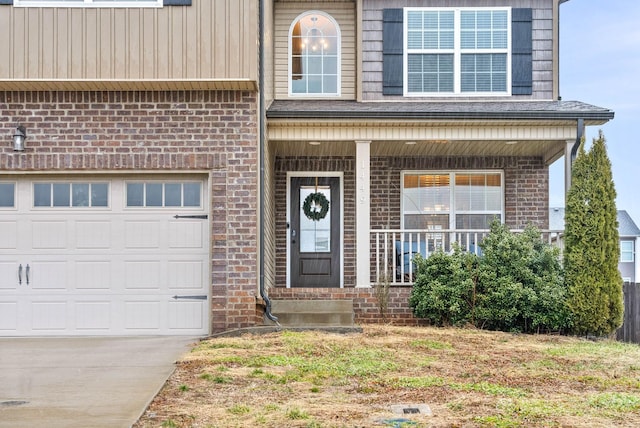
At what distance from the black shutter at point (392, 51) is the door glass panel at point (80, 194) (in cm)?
555

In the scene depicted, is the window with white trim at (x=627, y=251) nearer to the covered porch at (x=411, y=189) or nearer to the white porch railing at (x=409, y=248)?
the white porch railing at (x=409, y=248)

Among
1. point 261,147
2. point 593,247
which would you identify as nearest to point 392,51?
point 261,147

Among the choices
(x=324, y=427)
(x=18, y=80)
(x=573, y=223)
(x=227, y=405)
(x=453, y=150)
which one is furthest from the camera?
(x=453, y=150)

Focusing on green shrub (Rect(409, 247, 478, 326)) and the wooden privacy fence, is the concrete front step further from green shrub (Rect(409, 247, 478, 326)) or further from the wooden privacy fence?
the wooden privacy fence

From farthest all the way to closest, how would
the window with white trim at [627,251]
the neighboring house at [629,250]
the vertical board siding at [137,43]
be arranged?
the window with white trim at [627,251] → the neighboring house at [629,250] → the vertical board siding at [137,43]

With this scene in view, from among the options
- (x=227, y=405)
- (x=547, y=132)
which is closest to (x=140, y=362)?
(x=227, y=405)

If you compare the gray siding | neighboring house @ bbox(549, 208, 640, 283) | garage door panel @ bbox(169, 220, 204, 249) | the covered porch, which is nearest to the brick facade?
the covered porch

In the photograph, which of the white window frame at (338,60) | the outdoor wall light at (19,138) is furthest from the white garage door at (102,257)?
the white window frame at (338,60)

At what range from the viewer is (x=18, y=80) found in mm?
11586

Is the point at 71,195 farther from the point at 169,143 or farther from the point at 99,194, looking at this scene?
the point at 169,143

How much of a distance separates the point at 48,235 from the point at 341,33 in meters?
6.34

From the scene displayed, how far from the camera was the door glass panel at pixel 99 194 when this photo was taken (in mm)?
12227

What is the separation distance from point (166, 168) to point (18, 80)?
2296 mm

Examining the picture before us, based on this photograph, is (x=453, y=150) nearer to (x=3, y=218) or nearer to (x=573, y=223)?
(x=573, y=223)
